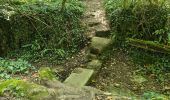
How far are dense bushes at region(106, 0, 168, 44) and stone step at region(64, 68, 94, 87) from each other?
1832 mm

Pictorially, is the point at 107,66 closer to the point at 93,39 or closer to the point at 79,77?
the point at 93,39

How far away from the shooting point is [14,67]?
6.55 metres

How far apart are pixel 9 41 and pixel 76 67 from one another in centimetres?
178

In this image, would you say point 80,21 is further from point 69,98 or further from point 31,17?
point 69,98

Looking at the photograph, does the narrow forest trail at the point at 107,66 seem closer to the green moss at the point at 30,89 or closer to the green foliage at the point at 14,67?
the green foliage at the point at 14,67

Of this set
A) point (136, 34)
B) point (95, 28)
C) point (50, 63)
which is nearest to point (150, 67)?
point (136, 34)

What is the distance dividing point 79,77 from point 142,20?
261 centimetres

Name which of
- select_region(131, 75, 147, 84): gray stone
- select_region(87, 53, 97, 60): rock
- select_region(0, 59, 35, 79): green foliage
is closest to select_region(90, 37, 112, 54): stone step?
select_region(87, 53, 97, 60): rock

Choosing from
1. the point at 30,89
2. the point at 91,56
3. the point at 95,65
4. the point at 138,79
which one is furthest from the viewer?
the point at 91,56

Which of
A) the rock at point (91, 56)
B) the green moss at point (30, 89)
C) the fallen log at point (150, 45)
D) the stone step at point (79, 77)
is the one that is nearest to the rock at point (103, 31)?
the fallen log at point (150, 45)

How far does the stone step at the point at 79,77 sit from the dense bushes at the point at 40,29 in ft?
3.20

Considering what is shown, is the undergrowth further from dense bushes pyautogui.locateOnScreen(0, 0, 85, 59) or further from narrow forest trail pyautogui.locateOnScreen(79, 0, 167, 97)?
dense bushes pyautogui.locateOnScreen(0, 0, 85, 59)

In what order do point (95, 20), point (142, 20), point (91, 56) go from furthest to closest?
point (95, 20)
point (142, 20)
point (91, 56)

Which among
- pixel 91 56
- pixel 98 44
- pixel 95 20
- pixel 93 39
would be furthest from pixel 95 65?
pixel 95 20
